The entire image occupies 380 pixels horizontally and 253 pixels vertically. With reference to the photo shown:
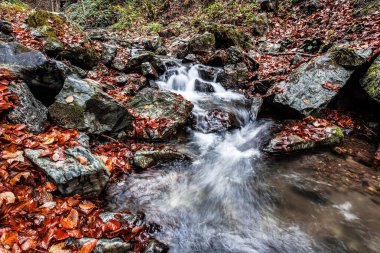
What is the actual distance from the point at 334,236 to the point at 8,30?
9826 mm

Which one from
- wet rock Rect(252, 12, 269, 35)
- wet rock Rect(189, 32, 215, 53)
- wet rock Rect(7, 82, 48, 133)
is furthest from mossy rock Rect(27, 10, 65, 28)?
wet rock Rect(252, 12, 269, 35)

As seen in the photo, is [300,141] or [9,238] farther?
[300,141]

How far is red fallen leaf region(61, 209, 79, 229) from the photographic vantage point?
265 cm

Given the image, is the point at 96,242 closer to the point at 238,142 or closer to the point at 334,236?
the point at 334,236

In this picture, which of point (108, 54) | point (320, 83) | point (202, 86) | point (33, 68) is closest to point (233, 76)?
point (202, 86)

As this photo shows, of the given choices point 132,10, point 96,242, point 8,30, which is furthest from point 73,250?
point 132,10

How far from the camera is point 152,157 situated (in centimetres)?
Result: 453

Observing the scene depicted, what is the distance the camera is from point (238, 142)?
605 centimetres

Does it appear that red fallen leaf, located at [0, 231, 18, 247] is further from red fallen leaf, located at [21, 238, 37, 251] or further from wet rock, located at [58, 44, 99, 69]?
wet rock, located at [58, 44, 99, 69]

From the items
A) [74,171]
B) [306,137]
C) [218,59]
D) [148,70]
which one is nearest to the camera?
[74,171]

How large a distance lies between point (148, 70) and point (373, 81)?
6.96 m

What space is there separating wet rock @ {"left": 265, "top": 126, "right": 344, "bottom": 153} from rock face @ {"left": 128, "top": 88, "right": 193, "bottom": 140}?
2443 mm

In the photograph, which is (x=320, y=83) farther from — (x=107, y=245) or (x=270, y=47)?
(x=107, y=245)

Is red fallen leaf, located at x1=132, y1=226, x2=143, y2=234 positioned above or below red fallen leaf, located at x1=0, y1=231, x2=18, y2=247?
below
